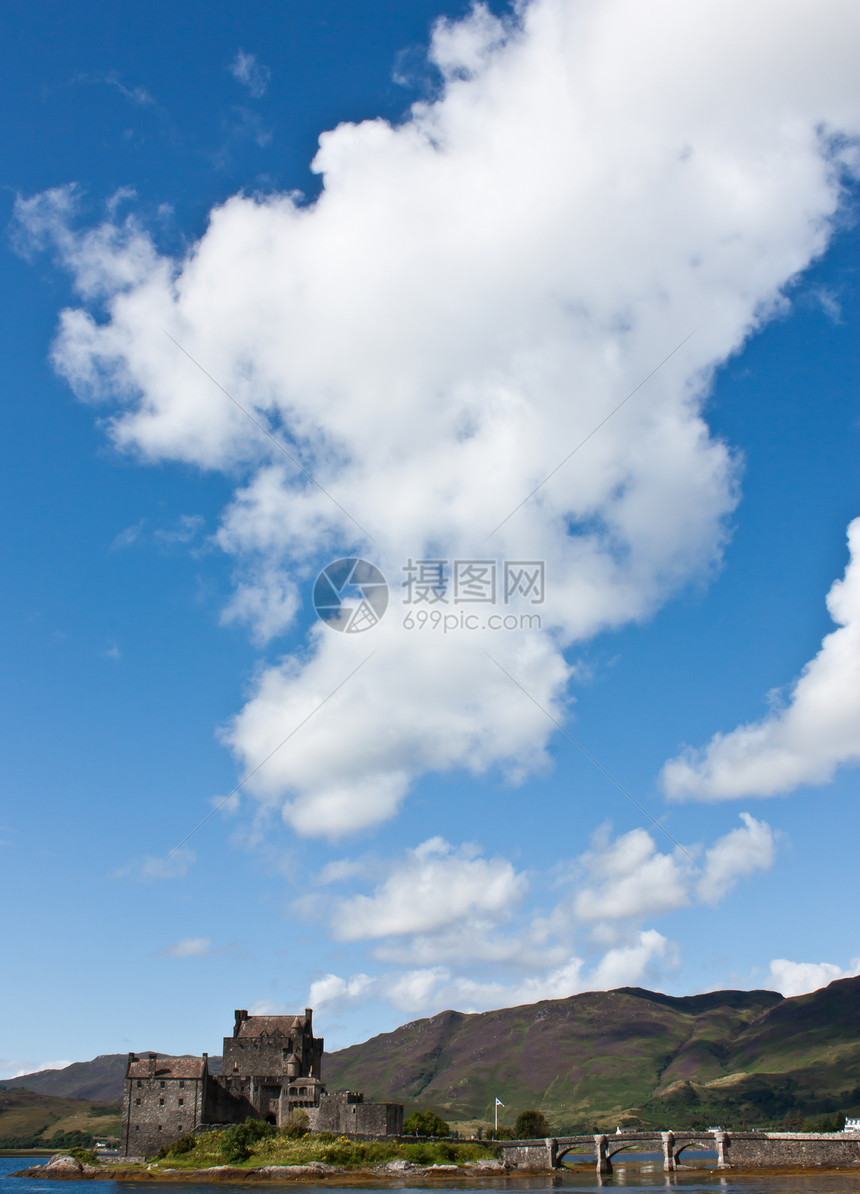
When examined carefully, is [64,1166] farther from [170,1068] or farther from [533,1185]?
[533,1185]

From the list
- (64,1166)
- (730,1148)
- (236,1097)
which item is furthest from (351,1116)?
(730,1148)

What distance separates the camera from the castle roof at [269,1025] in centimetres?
13262

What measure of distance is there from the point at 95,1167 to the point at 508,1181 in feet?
175

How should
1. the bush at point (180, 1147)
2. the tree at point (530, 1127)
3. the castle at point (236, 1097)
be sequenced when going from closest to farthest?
1. the bush at point (180, 1147)
2. the castle at point (236, 1097)
3. the tree at point (530, 1127)

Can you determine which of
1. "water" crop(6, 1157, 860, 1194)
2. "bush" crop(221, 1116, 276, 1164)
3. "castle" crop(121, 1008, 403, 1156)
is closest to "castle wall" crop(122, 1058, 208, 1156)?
"castle" crop(121, 1008, 403, 1156)

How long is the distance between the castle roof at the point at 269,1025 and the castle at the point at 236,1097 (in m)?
1.22

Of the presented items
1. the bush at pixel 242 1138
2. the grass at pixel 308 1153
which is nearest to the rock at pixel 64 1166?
the grass at pixel 308 1153

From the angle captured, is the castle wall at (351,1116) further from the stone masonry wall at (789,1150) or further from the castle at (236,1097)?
the stone masonry wall at (789,1150)

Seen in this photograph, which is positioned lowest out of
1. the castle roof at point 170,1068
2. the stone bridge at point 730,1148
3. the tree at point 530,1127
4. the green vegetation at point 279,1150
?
the tree at point 530,1127

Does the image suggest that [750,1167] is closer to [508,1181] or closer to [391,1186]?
[508,1181]

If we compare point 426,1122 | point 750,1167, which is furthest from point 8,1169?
point 750,1167

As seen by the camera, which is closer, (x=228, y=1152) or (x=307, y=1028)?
(x=228, y=1152)

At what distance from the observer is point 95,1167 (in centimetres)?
11519

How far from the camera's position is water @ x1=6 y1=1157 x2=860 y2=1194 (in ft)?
295
